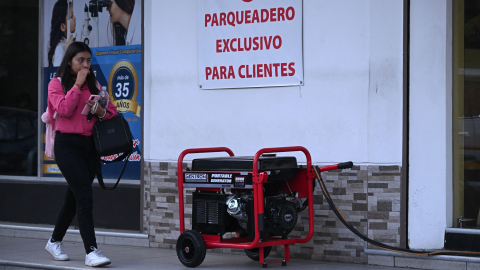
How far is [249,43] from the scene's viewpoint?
6055 millimetres

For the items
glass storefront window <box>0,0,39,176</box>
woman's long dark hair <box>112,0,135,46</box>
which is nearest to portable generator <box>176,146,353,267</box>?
woman's long dark hair <box>112,0,135,46</box>

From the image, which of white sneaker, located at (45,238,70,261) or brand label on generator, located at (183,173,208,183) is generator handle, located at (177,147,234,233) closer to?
brand label on generator, located at (183,173,208,183)

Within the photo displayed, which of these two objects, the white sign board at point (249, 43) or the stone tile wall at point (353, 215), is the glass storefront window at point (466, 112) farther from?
the white sign board at point (249, 43)

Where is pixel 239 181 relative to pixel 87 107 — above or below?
below

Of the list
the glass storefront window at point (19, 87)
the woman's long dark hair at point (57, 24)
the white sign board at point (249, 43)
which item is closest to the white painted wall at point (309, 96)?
the white sign board at point (249, 43)

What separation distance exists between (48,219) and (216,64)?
309 cm

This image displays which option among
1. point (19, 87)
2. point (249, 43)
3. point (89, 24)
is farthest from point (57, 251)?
point (19, 87)

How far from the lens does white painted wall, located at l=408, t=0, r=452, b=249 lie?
5.37 m

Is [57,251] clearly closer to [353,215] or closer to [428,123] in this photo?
[353,215]

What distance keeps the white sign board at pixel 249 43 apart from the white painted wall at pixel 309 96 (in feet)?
0.29

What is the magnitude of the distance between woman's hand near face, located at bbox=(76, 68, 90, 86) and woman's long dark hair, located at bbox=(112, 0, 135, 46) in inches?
84.7

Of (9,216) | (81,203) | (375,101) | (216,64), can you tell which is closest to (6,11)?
(9,216)

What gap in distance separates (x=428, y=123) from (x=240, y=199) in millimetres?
1792

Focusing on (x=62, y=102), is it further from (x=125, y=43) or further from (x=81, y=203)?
(x=125, y=43)
